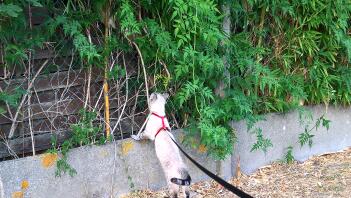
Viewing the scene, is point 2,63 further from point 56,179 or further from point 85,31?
point 56,179

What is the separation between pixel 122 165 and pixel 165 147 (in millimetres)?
590

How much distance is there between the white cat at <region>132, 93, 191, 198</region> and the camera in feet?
13.3

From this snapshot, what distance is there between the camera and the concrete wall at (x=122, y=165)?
13.6 feet

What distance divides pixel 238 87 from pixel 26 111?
1916mm

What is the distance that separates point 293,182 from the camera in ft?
16.8

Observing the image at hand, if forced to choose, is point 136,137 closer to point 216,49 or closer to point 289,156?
point 216,49

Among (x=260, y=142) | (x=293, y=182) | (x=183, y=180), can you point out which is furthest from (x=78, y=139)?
(x=293, y=182)

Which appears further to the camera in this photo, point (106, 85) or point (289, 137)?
point (289, 137)

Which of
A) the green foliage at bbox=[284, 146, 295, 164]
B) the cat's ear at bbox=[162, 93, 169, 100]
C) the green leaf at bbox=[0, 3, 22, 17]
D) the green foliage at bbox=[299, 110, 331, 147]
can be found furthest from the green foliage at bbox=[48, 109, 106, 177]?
the green foliage at bbox=[299, 110, 331, 147]

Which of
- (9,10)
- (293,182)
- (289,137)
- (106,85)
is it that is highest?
(9,10)

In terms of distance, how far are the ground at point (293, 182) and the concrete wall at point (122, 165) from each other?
0.10 metres

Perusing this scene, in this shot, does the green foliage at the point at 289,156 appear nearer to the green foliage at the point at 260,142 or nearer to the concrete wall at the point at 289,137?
the concrete wall at the point at 289,137

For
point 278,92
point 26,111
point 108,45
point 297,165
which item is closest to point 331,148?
point 297,165

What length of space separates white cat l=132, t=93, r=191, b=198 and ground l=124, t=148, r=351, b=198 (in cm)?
62
